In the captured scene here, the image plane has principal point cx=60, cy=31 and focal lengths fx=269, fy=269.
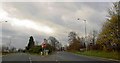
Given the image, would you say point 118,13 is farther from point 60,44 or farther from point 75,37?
point 60,44

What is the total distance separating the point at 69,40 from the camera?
142250mm

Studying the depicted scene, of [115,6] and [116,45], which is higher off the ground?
[115,6]

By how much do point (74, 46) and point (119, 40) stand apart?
3133 inches

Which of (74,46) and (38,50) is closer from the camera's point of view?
(38,50)

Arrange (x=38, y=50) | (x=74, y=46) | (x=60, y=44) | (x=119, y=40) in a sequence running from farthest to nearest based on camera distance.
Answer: (x=60, y=44) < (x=74, y=46) < (x=38, y=50) < (x=119, y=40)

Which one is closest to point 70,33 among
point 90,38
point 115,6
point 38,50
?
point 90,38

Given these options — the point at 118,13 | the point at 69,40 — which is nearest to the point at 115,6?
the point at 118,13

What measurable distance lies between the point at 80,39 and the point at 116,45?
8380 cm

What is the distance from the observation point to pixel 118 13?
5747 centimetres

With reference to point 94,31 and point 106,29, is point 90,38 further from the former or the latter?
point 106,29

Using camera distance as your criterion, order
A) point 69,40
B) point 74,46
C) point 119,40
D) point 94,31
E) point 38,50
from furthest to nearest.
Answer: point 69,40 < point 74,46 < point 94,31 < point 38,50 < point 119,40

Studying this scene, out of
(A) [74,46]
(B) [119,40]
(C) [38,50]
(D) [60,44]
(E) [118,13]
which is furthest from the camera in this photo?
(D) [60,44]

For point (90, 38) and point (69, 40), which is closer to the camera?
point (90, 38)

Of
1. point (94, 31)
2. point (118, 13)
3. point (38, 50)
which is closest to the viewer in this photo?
point (118, 13)
